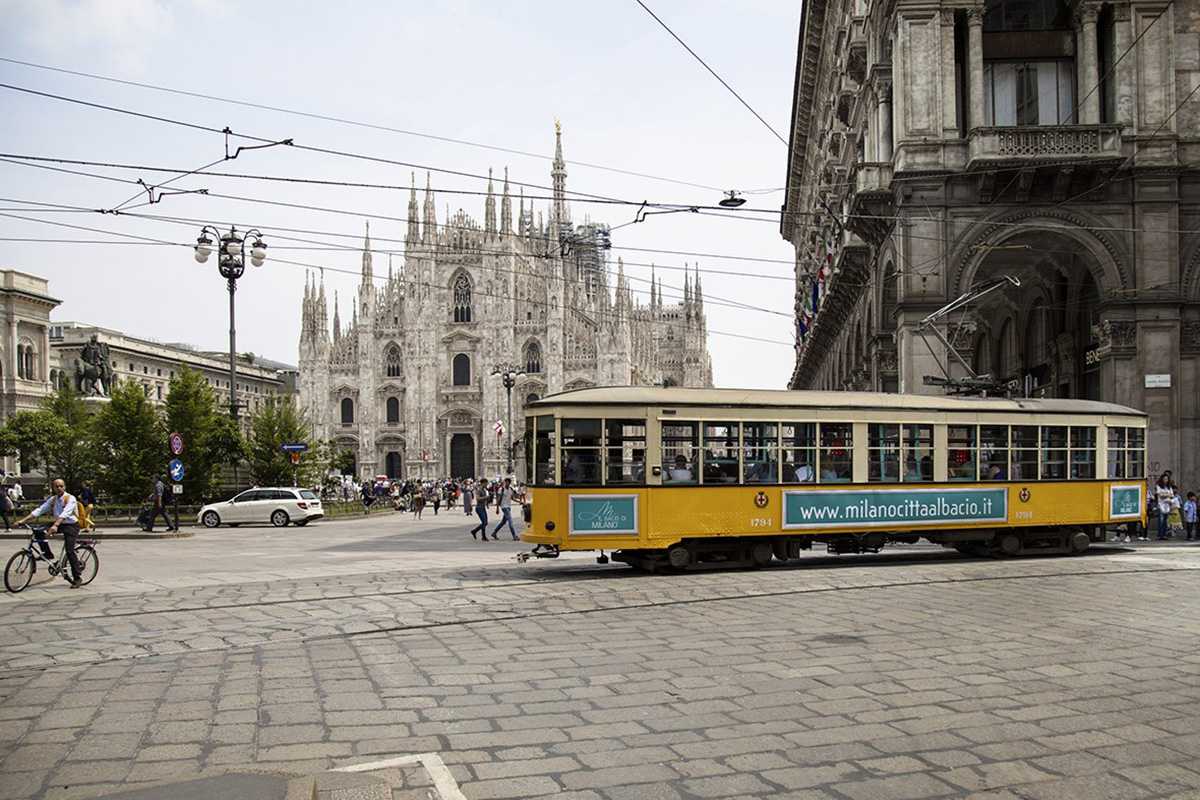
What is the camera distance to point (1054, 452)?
651 inches

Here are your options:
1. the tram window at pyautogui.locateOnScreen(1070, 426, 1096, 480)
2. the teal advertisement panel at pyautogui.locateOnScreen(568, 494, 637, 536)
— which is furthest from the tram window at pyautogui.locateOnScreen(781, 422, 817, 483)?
the tram window at pyautogui.locateOnScreen(1070, 426, 1096, 480)

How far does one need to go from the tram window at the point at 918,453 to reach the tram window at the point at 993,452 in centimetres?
90

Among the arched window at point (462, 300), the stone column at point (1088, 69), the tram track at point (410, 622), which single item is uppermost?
the arched window at point (462, 300)

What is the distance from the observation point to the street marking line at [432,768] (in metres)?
4.95

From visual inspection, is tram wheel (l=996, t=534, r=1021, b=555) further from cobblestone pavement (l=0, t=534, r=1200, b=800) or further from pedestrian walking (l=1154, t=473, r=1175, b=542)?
pedestrian walking (l=1154, t=473, r=1175, b=542)

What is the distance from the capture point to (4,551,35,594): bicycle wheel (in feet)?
42.3

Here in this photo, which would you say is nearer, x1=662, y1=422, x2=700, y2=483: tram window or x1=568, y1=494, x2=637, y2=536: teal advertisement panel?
x1=568, y1=494, x2=637, y2=536: teal advertisement panel

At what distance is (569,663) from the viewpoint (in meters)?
7.99

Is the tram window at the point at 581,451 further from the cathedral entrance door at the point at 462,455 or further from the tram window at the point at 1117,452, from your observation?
the cathedral entrance door at the point at 462,455

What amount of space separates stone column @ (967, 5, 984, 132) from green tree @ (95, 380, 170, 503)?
24.5m

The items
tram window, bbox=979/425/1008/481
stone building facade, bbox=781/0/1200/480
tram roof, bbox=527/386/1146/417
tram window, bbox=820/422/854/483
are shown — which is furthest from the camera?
stone building facade, bbox=781/0/1200/480

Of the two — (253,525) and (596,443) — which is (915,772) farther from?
(253,525)

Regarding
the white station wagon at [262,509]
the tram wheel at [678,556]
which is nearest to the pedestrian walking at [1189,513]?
the tram wheel at [678,556]

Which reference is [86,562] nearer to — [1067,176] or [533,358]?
[1067,176]
